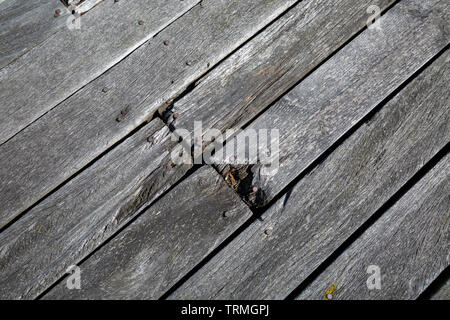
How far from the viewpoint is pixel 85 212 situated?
1.68 metres

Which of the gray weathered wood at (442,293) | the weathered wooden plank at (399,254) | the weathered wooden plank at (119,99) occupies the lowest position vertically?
the gray weathered wood at (442,293)

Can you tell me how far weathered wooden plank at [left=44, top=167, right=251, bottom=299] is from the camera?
5.20 feet

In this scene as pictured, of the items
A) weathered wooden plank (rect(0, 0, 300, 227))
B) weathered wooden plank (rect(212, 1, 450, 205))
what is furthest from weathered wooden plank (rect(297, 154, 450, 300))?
weathered wooden plank (rect(0, 0, 300, 227))

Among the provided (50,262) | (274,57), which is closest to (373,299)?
(274,57)

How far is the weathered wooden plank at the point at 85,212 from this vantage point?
1.60 m

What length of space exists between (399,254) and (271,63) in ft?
3.26

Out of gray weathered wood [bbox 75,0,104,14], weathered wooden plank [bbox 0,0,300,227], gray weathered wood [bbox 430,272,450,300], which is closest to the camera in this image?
gray weathered wood [bbox 430,272,450,300]

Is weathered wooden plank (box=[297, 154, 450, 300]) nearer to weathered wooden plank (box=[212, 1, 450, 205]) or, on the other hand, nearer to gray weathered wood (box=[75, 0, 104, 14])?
weathered wooden plank (box=[212, 1, 450, 205])

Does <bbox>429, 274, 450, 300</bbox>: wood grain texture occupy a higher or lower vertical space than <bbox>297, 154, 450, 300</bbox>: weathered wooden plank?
lower

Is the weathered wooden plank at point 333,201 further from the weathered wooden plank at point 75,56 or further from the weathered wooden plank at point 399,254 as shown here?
the weathered wooden plank at point 75,56

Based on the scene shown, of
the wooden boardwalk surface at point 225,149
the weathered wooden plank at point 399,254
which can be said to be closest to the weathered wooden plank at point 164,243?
the wooden boardwalk surface at point 225,149

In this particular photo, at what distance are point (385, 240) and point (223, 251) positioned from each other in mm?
650

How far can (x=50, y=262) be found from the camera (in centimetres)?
161

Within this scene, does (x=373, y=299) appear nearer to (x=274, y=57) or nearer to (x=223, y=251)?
(x=223, y=251)
